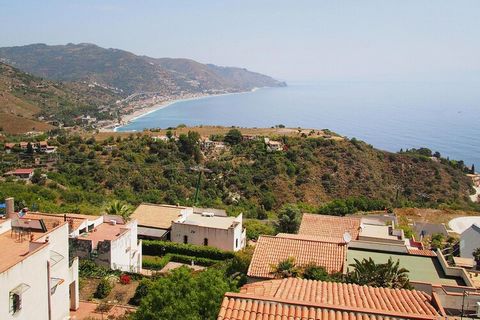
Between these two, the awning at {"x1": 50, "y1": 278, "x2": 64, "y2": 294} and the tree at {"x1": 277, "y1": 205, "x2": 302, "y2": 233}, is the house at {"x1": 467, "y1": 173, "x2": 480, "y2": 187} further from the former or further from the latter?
the awning at {"x1": 50, "y1": 278, "x2": 64, "y2": 294}

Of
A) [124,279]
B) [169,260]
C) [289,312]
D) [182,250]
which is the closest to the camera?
[289,312]

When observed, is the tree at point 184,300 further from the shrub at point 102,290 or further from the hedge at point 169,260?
the hedge at point 169,260

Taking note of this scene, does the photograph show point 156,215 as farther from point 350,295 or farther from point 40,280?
point 350,295

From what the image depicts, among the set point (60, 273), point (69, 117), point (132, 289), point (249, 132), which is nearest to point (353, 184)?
point (249, 132)

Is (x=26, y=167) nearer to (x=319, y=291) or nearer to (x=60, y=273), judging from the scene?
(x=60, y=273)

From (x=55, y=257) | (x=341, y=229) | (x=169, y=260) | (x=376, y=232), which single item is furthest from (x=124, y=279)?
(x=376, y=232)

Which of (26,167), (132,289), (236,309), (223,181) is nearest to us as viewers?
(236,309)

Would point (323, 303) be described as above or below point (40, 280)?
above
